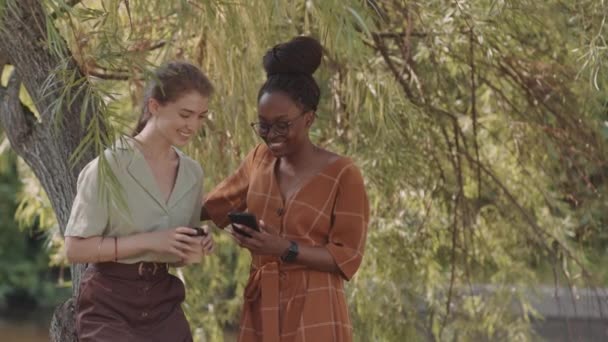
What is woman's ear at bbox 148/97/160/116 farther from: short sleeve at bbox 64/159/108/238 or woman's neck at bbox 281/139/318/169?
woman's neck at bbox 281/139/318/169

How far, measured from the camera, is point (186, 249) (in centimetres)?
257

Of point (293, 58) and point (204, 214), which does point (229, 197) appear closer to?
point (204, 214)

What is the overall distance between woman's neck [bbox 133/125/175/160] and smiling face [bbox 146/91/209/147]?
0.02 meters

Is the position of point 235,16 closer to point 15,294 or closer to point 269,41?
point 269,41

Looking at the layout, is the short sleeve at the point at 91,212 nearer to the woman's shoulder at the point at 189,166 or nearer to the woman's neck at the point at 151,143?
the woman's neck at the point at 151,143

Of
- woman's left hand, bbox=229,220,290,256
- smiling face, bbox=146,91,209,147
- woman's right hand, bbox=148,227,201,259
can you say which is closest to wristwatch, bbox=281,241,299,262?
woman's left hand, bbox=229,220,290,256

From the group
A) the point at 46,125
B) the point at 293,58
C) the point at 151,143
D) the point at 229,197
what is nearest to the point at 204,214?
the point at 229,197

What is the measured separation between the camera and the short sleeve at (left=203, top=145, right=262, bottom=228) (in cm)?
285

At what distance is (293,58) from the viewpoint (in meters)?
2.77

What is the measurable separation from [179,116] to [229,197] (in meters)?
0.29

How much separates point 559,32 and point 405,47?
509mm

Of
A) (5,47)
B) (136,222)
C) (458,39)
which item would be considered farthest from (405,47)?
(136,222)

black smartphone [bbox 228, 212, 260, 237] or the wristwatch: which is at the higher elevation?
black smartphone [bbox 228, 212, 260, 237]

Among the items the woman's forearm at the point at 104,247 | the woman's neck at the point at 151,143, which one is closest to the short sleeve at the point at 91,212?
the woman's forearm at the point at 104,247
